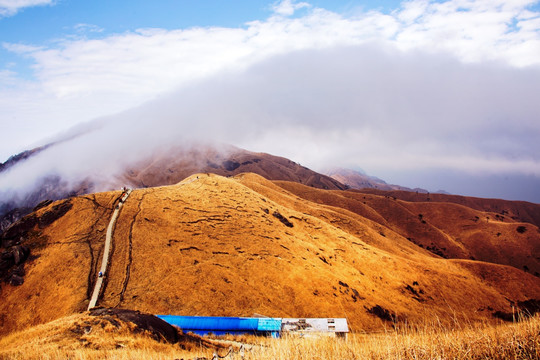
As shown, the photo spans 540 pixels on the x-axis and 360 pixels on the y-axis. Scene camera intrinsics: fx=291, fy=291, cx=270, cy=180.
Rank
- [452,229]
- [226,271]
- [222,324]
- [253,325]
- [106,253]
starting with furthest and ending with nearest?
[452,229] → [226,271] → [106,253] → [222,324] → [253,325]

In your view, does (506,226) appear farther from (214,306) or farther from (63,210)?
(63,210)

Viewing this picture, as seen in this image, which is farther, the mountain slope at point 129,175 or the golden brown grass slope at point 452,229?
the mountain slope at point 129,175

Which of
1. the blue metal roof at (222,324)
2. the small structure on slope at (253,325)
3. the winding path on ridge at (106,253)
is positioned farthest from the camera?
the winding path on ridge at (106,253)

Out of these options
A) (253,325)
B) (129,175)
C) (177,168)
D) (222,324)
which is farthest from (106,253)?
(177,168)

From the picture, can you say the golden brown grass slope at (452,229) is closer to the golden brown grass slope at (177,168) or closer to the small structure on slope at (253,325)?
the small structure on slope at (253,325)

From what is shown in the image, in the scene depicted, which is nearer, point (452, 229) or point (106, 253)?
point (106, 253)

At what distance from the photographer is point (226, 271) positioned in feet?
108

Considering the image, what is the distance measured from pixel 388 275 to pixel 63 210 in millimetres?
45324

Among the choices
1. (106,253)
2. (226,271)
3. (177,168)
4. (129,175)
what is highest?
(177,168)

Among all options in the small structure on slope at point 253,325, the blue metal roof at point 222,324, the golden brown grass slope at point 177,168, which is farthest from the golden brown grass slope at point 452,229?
the golden brown grass slope at point 177,168

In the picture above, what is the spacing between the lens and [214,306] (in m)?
28.4

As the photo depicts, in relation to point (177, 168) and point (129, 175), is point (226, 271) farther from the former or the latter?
point (177, 168)

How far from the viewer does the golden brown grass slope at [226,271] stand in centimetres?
2794

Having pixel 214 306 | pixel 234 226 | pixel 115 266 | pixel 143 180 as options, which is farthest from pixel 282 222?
pixel 143 180
